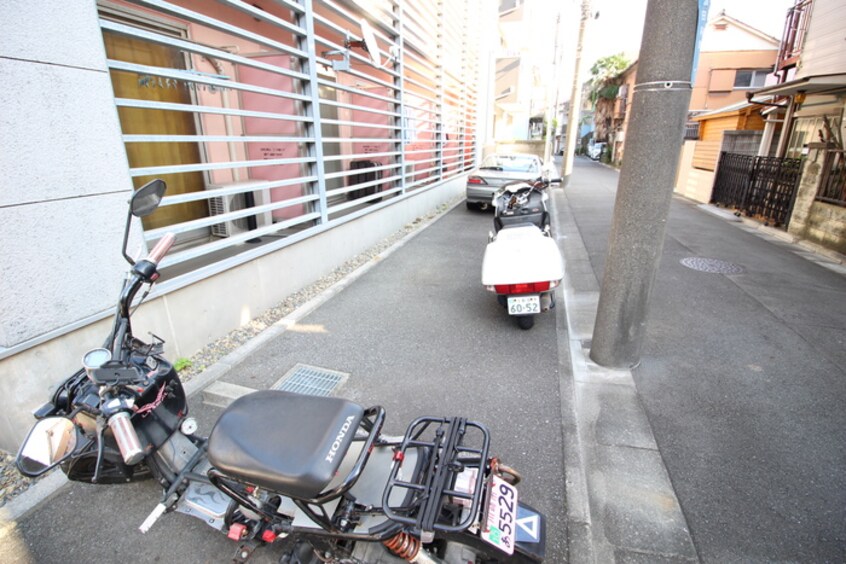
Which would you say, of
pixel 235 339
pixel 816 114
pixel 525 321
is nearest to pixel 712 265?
pixel 525 321

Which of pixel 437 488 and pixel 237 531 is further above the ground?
pixel 437 488

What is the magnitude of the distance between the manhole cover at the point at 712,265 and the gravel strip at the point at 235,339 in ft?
16.3

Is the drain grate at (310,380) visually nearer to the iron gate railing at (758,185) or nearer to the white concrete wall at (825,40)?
the iron gate railing at (758,185)

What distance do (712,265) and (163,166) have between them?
24.8ft

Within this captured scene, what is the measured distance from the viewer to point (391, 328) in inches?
178

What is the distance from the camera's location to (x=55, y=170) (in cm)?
269

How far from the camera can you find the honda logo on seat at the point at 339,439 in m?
1.48

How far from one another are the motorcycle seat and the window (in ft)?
94.6

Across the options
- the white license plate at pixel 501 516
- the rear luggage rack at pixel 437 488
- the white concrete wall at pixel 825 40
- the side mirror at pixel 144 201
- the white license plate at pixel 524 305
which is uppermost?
the white concrete wall at pixel 825 40

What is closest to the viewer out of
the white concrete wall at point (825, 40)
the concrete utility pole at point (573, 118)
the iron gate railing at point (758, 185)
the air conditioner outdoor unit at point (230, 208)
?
the air conditioner outdoor unit at point (230, 208)

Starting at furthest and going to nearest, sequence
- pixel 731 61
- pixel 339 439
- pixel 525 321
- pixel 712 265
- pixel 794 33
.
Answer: pixel 731 61, pixel 794 33, pixel 712 265, pixel 525 321, pixel 339 439

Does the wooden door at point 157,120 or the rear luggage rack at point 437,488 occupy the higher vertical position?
the wooden door at point 157,120

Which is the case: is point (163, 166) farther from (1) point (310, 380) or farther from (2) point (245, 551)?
(2) point (245, 551)

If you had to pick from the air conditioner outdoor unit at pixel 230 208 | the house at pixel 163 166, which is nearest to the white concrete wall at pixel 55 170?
the house at pixel 163 166
